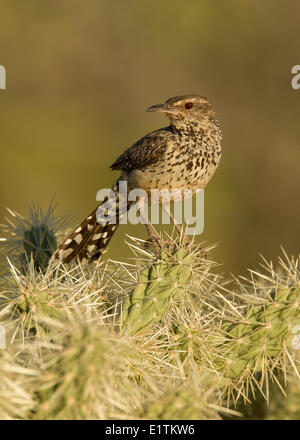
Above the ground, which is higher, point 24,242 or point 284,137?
point 284,137

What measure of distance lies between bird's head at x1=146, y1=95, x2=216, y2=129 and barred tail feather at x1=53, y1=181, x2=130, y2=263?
79cm

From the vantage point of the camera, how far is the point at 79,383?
1.59 m

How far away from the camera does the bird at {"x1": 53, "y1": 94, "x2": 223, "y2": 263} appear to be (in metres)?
3.82

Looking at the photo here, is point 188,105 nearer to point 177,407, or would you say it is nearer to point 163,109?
point 163,109

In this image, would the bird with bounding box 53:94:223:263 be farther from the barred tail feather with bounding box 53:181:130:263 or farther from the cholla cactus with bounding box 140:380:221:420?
the cholla cactus with bounding box 140:380:221:420

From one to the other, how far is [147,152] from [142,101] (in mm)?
4794

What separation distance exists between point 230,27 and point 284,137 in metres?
2.00

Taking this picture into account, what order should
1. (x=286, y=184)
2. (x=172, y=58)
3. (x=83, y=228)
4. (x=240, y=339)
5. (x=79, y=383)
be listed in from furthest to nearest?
(x=172, y=58), (x=286, y=184), (x=83, y=228), (x=240, y=339), (x=79, y=383)

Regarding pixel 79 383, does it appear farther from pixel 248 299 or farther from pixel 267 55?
pixel 267 55

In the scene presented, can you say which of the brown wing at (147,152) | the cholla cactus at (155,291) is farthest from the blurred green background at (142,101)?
the cholla cactus at (155,291)

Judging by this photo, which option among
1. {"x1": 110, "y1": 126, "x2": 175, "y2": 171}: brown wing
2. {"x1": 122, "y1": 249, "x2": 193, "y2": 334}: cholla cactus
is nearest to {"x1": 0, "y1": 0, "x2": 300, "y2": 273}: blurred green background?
{"x1": 110, "y1": 126, "x2": 175, "y2": 171}: brown wing

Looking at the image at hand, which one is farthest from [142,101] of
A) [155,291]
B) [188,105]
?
[155,291]
